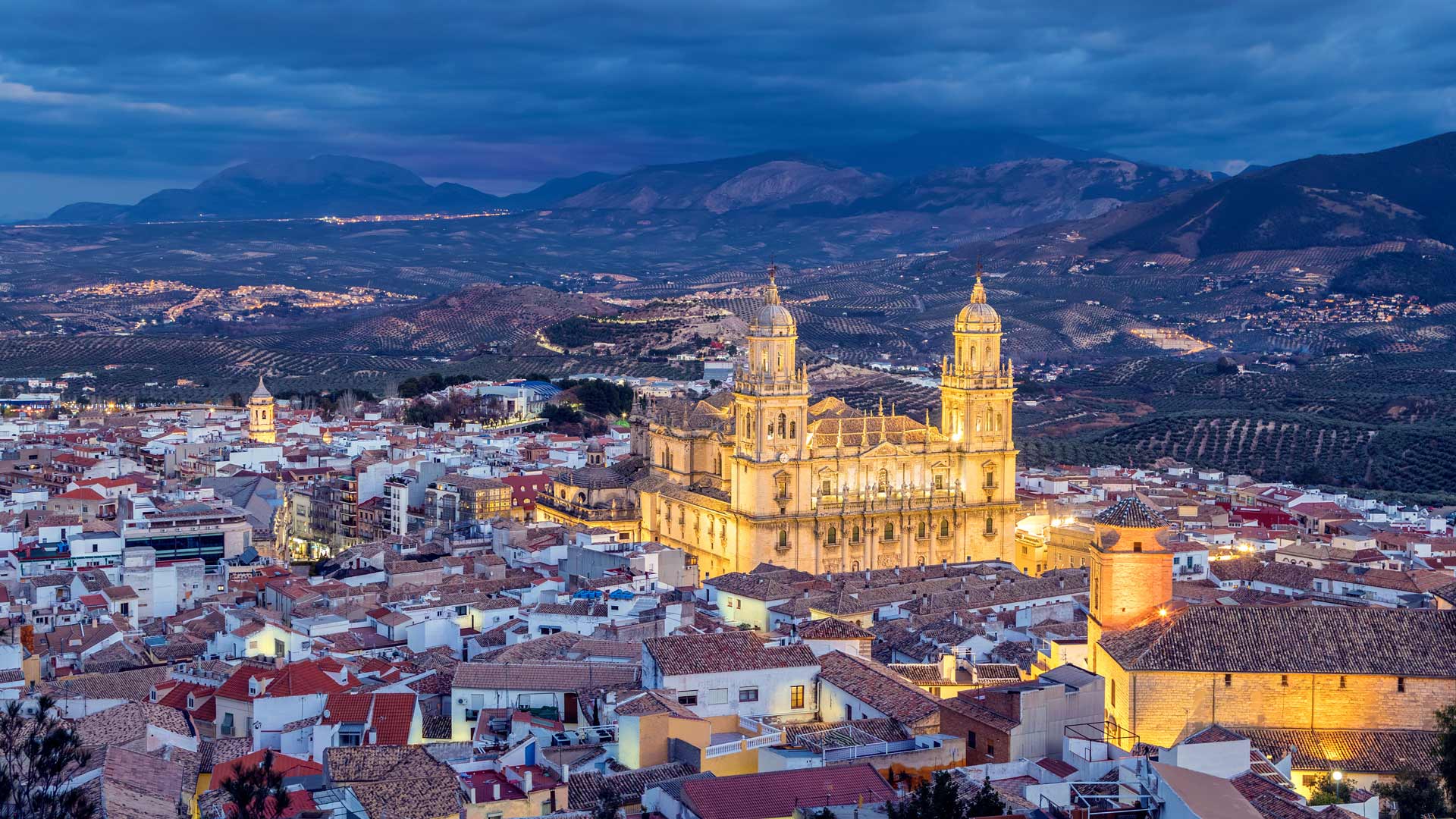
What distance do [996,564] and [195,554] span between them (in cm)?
2032

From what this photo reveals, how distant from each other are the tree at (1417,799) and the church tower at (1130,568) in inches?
248

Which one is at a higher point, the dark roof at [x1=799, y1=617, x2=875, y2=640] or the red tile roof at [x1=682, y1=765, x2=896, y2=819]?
the red tile roof at [x1=682, y1=765, x2=896, y2=819]

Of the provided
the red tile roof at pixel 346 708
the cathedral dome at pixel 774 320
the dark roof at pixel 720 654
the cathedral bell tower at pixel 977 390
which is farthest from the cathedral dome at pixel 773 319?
the red tile roof at pixel 346 708

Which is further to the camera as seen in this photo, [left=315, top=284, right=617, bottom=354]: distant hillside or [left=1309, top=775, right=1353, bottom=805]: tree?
[left=315, top=284, right=617, bottom=354]: distant hillside

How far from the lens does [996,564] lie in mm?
46156

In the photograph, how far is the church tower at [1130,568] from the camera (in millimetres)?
27891

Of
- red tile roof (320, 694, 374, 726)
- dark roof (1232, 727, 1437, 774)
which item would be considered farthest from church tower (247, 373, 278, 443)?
dark roof (1232, 727, 1437, 774)

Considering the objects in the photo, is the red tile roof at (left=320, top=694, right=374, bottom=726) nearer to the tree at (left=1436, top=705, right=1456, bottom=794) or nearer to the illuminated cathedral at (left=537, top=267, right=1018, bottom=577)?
the tree at (left=1436, top=705, right=1456, bottom=794)

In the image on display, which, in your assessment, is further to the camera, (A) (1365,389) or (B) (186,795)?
(A) (1365,389)

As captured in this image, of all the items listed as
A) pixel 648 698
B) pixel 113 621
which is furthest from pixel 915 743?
pixel 113 621

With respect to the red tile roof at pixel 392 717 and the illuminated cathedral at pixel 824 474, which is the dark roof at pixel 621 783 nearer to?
the red tile roof at pixel 392 717

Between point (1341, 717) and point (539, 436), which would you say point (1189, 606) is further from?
point (539, 436)

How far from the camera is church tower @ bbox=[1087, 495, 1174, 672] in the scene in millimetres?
27891

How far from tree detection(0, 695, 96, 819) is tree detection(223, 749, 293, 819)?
5.00 ft
